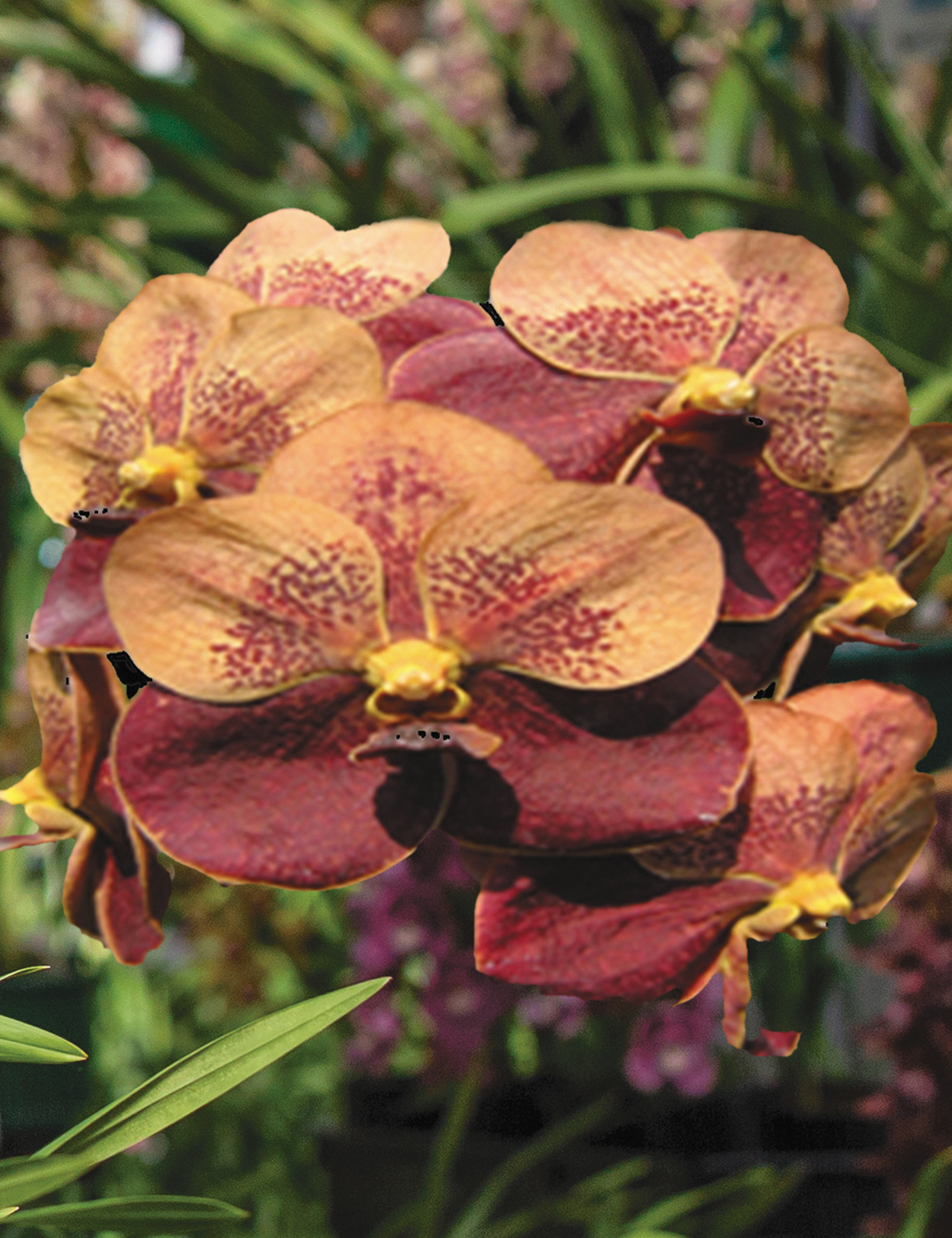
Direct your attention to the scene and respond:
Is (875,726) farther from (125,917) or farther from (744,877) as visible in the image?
(125,917)

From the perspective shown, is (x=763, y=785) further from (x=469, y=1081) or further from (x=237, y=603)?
(x=469, y=1081)

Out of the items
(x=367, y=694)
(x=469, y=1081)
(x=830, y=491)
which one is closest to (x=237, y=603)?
(x=367, y=694)

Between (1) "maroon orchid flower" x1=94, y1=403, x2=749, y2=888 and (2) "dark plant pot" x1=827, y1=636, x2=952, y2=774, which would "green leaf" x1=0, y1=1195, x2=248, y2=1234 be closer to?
(1) "maroon orchid flower" x1=94, y1=403, x2=749, y2=888

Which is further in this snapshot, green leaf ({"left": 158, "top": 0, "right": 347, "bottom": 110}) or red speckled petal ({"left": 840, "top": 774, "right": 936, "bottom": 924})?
green leaf ({"left": 158, "top": 0, "right": 347, "bottom": 110})

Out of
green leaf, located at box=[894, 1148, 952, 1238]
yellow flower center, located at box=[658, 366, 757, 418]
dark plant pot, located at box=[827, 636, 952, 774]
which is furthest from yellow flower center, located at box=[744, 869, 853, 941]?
green leaf, located at box=[894, 1148, 952, 1238]

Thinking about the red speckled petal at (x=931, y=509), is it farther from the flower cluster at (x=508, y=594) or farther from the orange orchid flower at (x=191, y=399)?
the orange orchid flower at (x=191, y=399)
